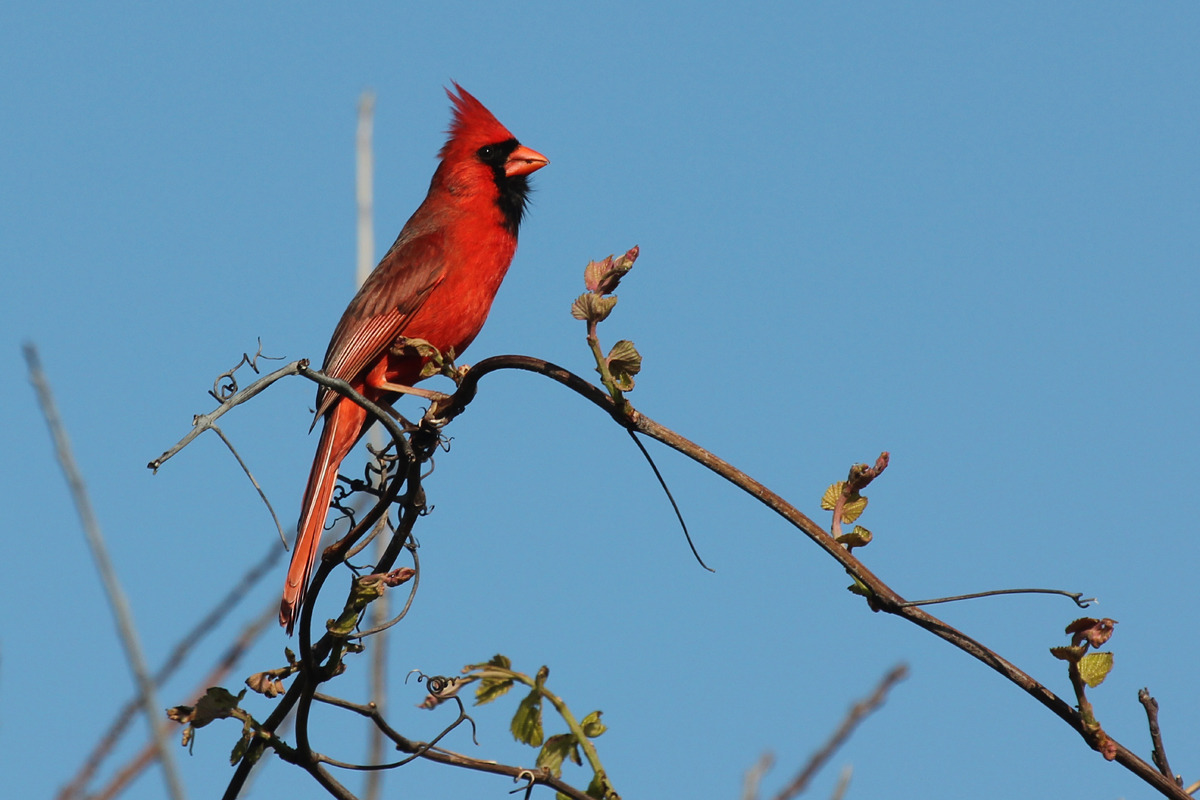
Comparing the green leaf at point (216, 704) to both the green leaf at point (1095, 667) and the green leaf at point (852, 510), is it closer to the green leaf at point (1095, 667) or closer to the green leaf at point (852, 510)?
the green leaf at point (852, 510)

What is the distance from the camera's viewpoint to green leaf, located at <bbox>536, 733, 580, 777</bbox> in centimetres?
144

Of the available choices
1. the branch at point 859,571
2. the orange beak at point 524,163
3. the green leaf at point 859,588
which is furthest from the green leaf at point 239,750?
the orange beak at point 524,163

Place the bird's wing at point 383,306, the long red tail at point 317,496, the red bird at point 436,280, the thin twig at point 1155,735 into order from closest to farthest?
1. the thin twig at point 1155,735
2. the long red tail at point 317,496
3. the red bird at point 436,280
4. the bird's wing at point 383,306

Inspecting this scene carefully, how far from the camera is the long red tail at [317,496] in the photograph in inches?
115

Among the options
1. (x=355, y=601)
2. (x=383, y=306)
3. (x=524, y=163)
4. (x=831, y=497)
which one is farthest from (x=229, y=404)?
(x=524, y=163)

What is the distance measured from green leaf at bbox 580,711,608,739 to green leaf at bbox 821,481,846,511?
37 centimetres

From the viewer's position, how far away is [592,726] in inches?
57.6

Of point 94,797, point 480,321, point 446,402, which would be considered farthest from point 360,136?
point 94,797

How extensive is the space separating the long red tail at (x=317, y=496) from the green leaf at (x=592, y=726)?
130 cm

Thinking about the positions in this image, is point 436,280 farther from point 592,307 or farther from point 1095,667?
point 1095,667

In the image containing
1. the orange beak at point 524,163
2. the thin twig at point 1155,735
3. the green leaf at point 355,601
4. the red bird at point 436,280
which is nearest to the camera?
the thin twig at point 1155,735

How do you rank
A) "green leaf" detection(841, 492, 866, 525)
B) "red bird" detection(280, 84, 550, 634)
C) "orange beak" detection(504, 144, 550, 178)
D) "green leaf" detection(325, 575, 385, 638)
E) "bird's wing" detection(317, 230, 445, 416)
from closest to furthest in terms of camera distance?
"green leaf" detection(841, 492, 866, 525) < "green leaf" detection(325, 575, 385, 638) < "red bird" detection(280, 84, 550, 634) < "bird's wing" detection(317, 230, 445, 416) < "orange beak" detection(504, 144, 550, 178)

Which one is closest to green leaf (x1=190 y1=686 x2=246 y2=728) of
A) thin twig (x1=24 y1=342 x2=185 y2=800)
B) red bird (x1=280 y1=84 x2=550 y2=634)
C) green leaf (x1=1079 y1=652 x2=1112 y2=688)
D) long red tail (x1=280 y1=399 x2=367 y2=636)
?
thin twig (x1=24 y1=342 x2=185 y2=800)

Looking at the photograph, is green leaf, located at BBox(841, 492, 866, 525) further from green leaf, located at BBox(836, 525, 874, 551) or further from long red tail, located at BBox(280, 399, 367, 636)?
long red tail, located at BBox(280, 399, 367, 636)
